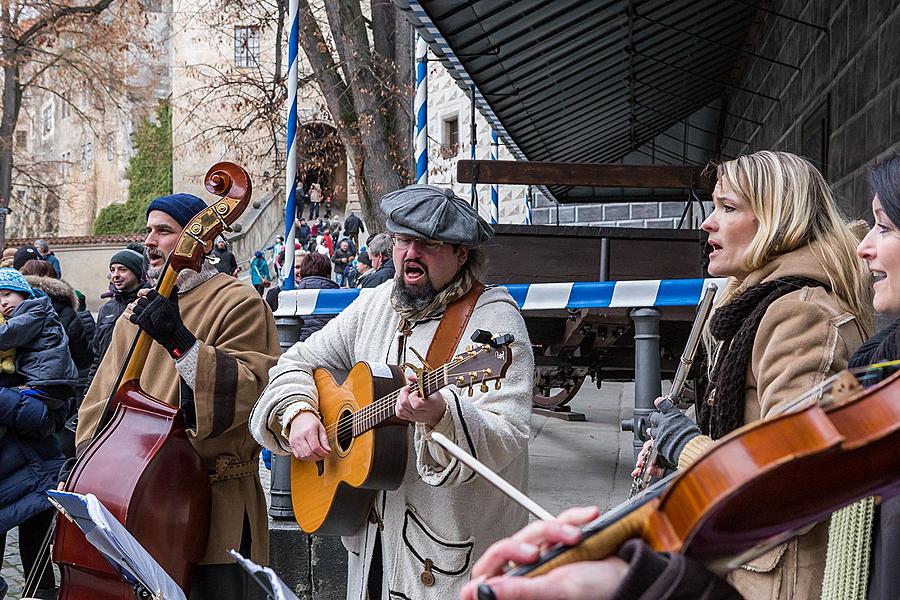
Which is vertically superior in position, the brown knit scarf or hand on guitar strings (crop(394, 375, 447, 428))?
the brown knit scarf

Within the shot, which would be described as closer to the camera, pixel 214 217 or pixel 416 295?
pixel 416 295

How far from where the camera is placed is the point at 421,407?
2398mm

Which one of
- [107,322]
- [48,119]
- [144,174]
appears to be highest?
[48,119]

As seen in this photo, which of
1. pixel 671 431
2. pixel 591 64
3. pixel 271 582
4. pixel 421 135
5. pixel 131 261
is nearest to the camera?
pixel 271 582

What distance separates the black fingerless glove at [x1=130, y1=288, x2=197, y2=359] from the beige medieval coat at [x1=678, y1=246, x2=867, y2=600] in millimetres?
1677

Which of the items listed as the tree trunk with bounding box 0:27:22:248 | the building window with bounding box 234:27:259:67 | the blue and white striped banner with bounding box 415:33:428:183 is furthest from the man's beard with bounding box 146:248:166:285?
the tree trunk with bounding box 0:27:22:248

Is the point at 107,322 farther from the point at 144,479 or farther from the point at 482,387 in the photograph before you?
the point at 482,387

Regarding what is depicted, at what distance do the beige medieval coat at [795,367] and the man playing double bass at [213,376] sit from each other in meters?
1.65

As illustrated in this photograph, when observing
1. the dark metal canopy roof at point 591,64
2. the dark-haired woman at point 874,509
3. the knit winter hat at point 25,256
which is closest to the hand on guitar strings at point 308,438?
the dark-haired woman at point 874,509

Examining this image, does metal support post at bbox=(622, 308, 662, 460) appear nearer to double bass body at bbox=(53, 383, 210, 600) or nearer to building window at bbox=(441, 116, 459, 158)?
double bass body at bbox=(53, 383, 210, 600)

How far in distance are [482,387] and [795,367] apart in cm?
77

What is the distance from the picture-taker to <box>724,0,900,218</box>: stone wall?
446cm

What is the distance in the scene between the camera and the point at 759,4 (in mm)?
8570

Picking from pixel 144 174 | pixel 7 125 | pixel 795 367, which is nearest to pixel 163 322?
pixel 795 367
